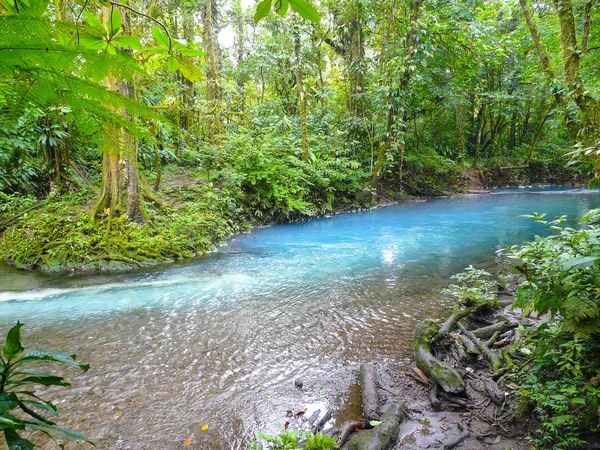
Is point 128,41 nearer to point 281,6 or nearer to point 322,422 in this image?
point 281,6

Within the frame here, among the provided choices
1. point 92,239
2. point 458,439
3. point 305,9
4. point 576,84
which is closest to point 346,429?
point 458,439

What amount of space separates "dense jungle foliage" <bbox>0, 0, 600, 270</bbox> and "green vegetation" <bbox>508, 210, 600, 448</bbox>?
1128 millimetres

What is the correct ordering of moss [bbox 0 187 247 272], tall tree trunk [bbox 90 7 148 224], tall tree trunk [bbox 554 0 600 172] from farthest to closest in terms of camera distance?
1. tall tree trunk [bbox 90 7 148 224]
2. moss [bbox 0 187 247 272]
3. tall tree trunk [bbox 554 0 600 172]

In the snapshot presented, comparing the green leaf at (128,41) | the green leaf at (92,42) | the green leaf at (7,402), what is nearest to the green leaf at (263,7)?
the green leaf at (128,41)

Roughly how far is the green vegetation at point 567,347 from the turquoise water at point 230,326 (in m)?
1.58

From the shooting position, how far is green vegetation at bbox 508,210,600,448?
2.35 metres

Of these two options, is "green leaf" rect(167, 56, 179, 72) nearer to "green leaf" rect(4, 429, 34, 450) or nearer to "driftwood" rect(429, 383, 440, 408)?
"green leaf" rect(4, 429, 34, 450)

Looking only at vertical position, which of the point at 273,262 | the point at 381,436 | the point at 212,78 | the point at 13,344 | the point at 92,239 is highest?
the point at 212,78

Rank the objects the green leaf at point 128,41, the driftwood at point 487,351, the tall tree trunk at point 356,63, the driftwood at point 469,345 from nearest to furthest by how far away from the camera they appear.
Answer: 1. the green leaf at point 128,41
2. the driftwood at point 487,351
3. the driftwood at point 469,345
4. the tall tree trunk at point 356,63

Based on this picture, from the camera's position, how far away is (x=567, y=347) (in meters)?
2.67

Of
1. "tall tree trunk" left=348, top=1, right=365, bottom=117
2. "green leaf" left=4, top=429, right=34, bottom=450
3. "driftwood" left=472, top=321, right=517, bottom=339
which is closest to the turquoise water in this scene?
"driftwood" left=472, top=321, right=517, bottom=339

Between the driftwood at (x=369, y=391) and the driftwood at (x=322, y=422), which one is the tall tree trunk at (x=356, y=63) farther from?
the driftwood at (x=322, y=422)

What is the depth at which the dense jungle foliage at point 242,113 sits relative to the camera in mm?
1205

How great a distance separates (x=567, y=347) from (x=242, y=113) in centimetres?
1356
